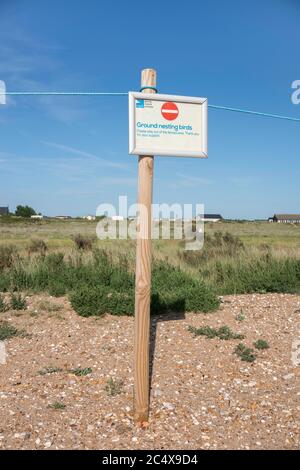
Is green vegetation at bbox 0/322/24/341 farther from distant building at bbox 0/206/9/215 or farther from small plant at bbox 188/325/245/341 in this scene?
distant building at bbox 0/206/9/215

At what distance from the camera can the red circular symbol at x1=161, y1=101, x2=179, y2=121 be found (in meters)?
3.26

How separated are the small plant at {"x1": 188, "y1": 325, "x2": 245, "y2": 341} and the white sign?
10.2 ft

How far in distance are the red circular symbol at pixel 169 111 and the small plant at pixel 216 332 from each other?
11.0ft

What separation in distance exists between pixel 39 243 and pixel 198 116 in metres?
15.8

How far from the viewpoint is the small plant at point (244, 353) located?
491 cm

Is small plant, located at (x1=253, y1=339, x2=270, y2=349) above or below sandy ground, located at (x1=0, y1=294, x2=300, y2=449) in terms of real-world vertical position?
above

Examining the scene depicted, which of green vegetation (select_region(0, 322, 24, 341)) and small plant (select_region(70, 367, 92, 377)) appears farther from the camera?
green vegetation (select_region(0, 322, 24, 341))

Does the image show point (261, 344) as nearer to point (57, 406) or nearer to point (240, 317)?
point (240, 317)

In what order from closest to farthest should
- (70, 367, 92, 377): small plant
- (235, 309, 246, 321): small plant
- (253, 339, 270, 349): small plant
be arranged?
(70, 367, 92, 377): small plant
(253, 339, 270, 349): small plant
(235, 309, 246, 321): small plant

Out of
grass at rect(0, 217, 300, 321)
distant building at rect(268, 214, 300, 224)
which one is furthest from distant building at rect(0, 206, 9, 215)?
grass at rect(0, 217, 300, 321)

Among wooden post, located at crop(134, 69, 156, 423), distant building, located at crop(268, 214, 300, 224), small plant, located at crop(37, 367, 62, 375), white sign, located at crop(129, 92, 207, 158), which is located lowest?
small plant, located at crop(37, 367, 62, 375)

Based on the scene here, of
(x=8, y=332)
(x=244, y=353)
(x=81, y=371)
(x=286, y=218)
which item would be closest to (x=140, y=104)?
(x=81, y=371)

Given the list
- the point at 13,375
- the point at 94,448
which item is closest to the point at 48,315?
the point at 13,375

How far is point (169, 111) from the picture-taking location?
3.28 m
